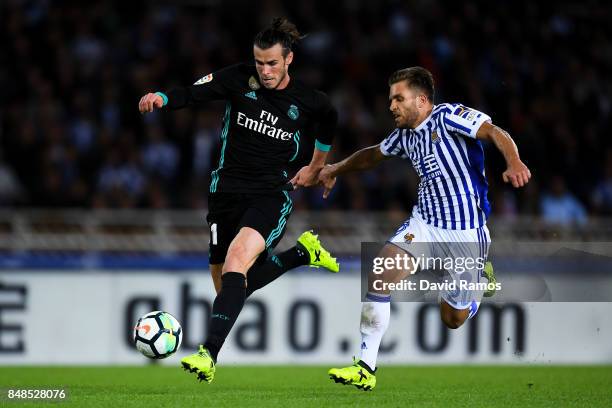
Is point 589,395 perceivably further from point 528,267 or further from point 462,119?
point 528,267

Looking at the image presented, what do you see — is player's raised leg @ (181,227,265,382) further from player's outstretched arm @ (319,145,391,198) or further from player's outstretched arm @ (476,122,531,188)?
player's outstretched arm @ (476,122,531,188)

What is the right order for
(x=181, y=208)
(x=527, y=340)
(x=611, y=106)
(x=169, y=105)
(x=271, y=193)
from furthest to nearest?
(x=611, y=106) → (x=181, y=208) → (x=527, y=340) → (x=271, y=193) → (x=169, y=105)

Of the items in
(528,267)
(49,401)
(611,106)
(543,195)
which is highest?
(611,106)

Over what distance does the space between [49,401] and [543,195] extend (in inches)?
330

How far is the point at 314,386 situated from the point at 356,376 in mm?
1140

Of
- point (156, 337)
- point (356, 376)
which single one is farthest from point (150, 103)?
point (356, 376)

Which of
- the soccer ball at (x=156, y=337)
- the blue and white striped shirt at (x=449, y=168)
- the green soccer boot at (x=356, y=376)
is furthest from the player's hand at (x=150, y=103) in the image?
the green soccer boot at (x=356, y=376)

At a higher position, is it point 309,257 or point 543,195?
point 543,195

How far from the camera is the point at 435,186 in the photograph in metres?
7.86

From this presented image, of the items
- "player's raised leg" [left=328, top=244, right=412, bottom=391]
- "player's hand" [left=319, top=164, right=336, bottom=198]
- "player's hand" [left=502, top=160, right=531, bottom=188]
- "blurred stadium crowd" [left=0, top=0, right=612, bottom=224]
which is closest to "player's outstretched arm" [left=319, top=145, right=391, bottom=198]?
"player's hand" [left=319, top=164, right=336, bottom=198]

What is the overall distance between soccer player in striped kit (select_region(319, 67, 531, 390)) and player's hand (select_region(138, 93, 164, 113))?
5.09 feet

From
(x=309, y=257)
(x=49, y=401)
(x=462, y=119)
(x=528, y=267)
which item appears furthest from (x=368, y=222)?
(x=49, y=401)

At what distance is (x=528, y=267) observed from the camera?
40.4 feet

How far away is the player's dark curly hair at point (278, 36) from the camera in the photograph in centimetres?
771
